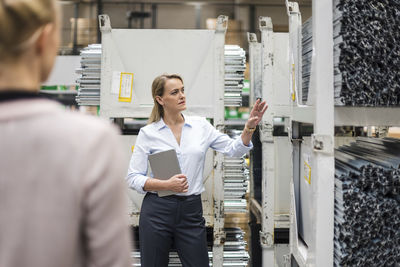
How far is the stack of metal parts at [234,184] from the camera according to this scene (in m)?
2.77

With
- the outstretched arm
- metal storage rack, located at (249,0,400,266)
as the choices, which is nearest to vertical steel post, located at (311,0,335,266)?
metal storage rack, located at (249,0,400,266)

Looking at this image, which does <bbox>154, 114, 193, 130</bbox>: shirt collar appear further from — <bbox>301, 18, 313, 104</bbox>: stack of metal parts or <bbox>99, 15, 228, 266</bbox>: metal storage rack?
<bbox>301, 18, 313, 104</bbox>: stack of metal parts

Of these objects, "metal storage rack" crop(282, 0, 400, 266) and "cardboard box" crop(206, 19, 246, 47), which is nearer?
"metal storage rack" crop(282, 0, 400, 266)

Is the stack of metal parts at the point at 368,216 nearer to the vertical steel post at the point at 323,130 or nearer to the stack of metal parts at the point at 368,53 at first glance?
the vertical steel post at the point at 323,130

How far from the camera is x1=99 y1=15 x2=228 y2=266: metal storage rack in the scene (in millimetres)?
2676

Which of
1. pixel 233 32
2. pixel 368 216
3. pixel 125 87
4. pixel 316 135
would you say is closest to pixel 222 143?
pixel 125 87

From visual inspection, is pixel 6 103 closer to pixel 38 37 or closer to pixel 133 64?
pixel 38 37

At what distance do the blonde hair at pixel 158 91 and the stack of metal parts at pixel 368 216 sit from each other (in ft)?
4.22

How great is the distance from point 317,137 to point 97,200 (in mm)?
1101

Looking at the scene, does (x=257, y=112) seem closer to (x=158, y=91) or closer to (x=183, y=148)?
(x=183, y=148)

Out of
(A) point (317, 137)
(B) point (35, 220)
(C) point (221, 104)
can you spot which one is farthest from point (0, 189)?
(C) point (221, 104)

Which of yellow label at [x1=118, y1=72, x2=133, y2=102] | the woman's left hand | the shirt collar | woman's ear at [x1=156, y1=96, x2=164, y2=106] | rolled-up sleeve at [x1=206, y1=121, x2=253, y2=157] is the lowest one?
rolled-up sleeve at [x1=206, y1=121, x2=253, y2=157]

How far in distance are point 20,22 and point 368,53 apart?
4.20 ft

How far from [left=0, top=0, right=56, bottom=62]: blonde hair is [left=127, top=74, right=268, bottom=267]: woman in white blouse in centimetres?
154
